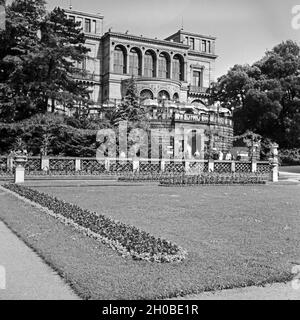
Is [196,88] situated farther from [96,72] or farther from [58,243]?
[58,243]

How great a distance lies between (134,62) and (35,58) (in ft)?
99.7

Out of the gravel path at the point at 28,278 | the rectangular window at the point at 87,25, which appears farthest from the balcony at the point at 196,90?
the gravel path at the point at 28,278

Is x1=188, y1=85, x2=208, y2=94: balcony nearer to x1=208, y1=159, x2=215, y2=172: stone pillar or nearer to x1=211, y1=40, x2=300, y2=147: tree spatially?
x1=211, y1=40, x2=300, y2=147: tree

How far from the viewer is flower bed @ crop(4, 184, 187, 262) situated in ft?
22.7

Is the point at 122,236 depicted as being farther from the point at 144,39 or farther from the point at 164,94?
the point at 144,39

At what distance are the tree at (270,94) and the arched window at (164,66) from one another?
1077cm

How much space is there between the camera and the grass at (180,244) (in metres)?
5.62

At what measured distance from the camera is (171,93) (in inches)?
2347

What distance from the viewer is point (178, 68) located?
6550 centimetres

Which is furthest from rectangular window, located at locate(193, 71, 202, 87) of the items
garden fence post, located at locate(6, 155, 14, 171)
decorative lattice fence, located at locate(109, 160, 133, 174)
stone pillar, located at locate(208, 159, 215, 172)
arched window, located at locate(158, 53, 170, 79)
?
garden fence post, located at locate(6, 155, 14, 171)

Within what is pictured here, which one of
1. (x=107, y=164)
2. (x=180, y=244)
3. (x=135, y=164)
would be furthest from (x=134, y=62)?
(x=180, y=244)

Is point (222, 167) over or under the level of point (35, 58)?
under

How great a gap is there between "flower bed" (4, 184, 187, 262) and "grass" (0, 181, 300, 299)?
7.8 inches

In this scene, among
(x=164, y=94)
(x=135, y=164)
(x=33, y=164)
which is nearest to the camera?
(x=33, y=164)
